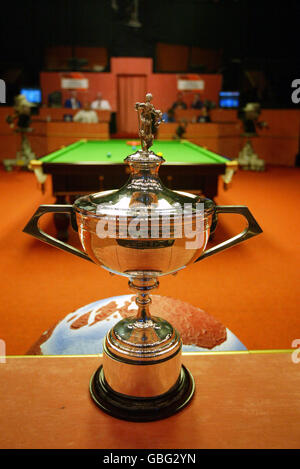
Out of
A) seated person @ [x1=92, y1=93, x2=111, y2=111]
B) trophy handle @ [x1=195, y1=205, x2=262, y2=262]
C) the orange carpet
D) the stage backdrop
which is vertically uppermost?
the stage backdrop

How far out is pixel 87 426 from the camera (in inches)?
25.3

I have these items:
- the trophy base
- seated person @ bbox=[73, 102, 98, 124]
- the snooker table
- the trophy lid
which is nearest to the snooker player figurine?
seated person @ bbox=[73, 102, 98, 124]

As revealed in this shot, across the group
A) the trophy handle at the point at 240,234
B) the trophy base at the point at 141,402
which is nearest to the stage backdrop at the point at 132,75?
the trophy handle at the point at 240,234

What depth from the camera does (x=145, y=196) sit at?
0.69 m

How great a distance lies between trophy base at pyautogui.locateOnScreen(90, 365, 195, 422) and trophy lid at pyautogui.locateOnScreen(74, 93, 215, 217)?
33cm

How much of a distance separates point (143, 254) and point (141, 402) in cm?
27

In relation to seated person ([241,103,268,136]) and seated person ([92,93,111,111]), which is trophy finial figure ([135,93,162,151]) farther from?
seated person ([92,93,111,111])

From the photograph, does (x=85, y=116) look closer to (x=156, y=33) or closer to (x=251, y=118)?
(x=251, y=118)

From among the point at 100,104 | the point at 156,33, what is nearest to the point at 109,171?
the point at 100,104

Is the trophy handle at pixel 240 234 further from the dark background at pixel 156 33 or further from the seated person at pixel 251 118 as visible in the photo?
the dark background at pixel 156 33

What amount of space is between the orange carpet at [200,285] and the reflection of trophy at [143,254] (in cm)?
156

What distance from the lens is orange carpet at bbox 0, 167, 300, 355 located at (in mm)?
2344

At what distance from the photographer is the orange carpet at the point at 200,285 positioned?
234 cm

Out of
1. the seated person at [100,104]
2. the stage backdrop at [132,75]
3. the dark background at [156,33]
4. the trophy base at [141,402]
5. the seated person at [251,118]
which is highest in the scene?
the dark background at [156,33]
